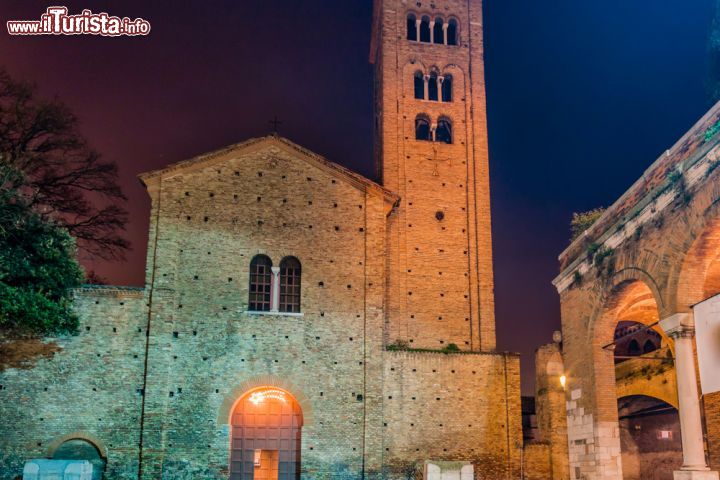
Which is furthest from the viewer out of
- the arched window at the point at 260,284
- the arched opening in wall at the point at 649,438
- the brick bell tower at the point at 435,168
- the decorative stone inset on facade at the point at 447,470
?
the brick bell tower at the point at 435,168

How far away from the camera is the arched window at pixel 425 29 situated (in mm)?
28125

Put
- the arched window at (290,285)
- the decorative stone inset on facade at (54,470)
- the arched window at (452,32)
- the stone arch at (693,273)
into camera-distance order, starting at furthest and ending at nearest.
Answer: the arched window at (452,32)
the arched window at (290,285)
the decorative stone inset on facade at (54,470)
the stone arch at (693,273)

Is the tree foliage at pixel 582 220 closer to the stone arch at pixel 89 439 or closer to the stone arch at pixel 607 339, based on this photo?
the stone arch at pixel 607 339

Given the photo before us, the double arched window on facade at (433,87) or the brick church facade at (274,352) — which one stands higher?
the double arched window on facade at (433,87)

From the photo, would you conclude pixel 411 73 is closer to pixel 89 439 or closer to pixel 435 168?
pixel 435 168

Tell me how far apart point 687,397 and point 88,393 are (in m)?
14.3

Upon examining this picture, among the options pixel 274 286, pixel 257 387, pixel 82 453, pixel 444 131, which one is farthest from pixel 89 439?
pixel 444 131

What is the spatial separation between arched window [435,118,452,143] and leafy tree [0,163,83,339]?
13551 millimetres

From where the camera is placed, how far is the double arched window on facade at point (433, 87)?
89.1ft

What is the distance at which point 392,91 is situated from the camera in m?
26.7

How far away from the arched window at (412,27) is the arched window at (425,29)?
0.28m

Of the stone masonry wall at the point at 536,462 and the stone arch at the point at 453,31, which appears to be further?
the stone arch at the point at 453,31

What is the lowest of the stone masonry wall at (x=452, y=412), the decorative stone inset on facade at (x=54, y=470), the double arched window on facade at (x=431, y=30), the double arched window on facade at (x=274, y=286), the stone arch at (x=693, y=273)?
the decorative stone inset on facade at (x=54, y=470)

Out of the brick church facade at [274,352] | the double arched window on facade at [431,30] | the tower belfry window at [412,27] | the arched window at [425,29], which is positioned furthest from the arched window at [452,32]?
the brick church facade at [274,352]
